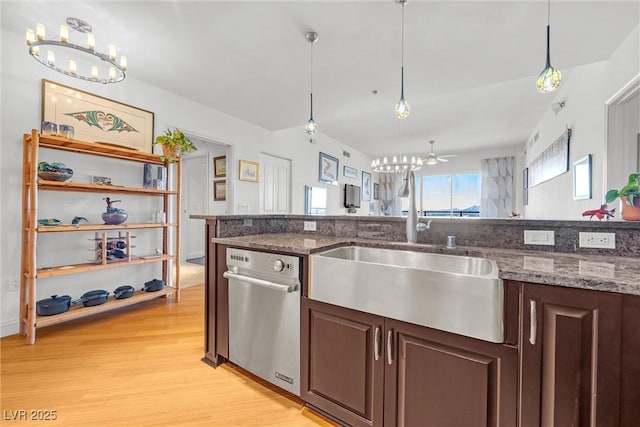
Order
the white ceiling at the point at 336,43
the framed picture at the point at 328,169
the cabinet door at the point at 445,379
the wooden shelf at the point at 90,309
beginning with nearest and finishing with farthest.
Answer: the cabinet door at the point at 445,379
the white ceiling at the point at 336,43
the wooden shelf at the point at 90,309
the framed picture at the point at 328,169

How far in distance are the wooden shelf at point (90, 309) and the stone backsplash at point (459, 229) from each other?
1.57m

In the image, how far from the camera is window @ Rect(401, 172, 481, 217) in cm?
737

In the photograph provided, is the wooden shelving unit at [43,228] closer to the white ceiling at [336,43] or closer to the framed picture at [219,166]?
the white ceiling at [336,43]

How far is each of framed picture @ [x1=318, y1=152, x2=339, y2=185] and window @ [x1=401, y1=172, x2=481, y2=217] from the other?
221cm

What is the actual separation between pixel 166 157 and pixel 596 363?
324 cm

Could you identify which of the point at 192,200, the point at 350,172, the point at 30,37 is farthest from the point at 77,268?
the point at 350,172


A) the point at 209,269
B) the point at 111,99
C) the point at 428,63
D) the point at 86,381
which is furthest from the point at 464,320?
the point at 111,99

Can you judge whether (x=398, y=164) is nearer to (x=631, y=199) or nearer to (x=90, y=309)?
(x=631, y=199)

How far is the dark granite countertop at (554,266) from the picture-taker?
0.78 m

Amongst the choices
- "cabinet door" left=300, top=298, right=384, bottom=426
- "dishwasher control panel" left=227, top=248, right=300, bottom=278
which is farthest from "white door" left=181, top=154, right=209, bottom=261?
"cabinet door" left=300, top=298, right=384, bottom=426

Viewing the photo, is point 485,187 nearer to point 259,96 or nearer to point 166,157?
point 259,96

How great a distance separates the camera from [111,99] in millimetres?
2678

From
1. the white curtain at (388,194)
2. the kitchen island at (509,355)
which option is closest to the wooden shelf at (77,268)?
the kitchen island at (509,355)

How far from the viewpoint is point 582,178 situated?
2.61m
